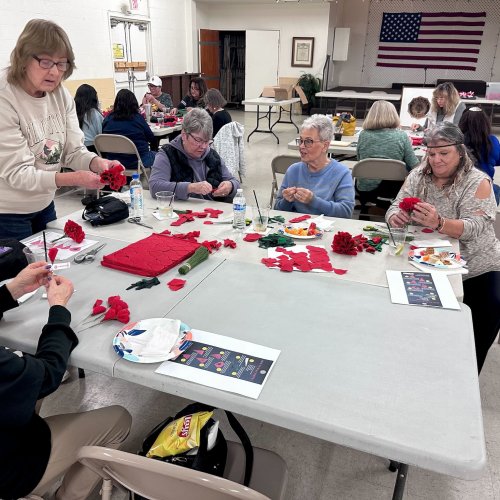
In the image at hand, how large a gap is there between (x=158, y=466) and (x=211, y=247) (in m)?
1.21

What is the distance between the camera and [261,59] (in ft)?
40.6

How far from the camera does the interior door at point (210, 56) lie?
11852 mm

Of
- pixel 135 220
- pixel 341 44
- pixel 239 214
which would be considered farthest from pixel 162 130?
pixel 341 44

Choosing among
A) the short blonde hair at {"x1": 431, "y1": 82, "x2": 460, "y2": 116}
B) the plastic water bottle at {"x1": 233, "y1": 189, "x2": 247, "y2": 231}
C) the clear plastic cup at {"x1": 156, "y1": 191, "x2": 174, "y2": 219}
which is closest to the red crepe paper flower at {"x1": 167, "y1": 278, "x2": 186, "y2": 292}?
the plastic water bottle at {"x1": 233, "y1": 189, "x2": 247, "y2": 231}

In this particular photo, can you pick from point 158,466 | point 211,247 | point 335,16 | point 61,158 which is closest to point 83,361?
point 158,466

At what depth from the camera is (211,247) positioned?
6.40 ft

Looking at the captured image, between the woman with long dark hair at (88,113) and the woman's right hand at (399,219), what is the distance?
3.83 m

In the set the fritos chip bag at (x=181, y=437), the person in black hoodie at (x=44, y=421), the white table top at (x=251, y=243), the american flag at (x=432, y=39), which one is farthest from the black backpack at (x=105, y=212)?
the american flag at (x=432, y=39)

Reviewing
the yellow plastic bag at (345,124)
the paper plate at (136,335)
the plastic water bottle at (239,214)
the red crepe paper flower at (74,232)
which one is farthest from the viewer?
the yellow plastic bag at (345,124)

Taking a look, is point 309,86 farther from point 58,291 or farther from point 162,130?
point 58,291

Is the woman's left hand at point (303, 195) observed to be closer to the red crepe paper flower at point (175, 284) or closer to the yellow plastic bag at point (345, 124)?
the red crepe paper flower at point (175, 284)

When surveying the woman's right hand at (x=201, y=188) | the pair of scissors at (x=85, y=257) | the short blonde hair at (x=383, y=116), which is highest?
the short blonde hair at (x=383, y=116)

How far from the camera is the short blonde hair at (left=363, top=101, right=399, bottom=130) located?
374 centimetres

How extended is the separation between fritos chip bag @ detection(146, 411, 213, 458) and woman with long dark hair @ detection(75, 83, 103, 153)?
4.30 meters
